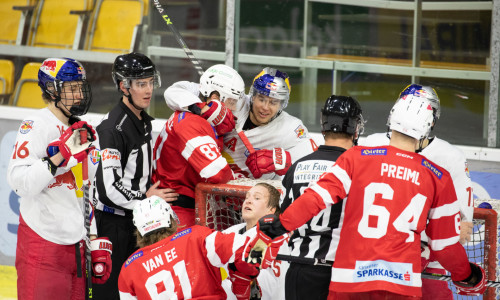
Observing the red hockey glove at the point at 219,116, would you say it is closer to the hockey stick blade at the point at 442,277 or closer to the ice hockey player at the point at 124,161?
the ice hockey player at the point at 124,161

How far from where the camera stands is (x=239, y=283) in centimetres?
334

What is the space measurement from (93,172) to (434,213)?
5.11 ft

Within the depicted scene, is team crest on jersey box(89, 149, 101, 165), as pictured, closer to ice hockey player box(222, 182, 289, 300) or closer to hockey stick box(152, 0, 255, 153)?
ice hockey player box(222, 182, 289, 300)

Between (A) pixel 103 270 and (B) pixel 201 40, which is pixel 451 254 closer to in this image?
(A) pixel 103 270

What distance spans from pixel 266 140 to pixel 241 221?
457mm

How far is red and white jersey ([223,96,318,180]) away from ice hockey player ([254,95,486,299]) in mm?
1283

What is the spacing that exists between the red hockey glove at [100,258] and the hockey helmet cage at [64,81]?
0.60m

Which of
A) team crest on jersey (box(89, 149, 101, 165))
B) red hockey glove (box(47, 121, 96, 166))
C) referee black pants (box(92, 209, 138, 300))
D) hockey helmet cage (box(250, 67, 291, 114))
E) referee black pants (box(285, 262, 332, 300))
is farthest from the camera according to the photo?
hockey helmet cage (box(250, 67, 291, 114))

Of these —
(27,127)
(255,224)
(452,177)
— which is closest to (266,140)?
(255,224)

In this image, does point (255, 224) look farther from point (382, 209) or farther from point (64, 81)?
point (64, 81)

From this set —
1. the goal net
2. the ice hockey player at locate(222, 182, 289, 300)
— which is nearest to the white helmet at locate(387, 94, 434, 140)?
the goal net

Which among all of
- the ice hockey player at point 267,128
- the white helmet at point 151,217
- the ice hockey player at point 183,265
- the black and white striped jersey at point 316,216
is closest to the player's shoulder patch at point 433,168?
the black and white striped jersey at point 316,216

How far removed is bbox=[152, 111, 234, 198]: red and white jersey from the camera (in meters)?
3.64

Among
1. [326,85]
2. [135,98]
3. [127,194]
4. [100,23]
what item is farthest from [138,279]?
[100,23]
